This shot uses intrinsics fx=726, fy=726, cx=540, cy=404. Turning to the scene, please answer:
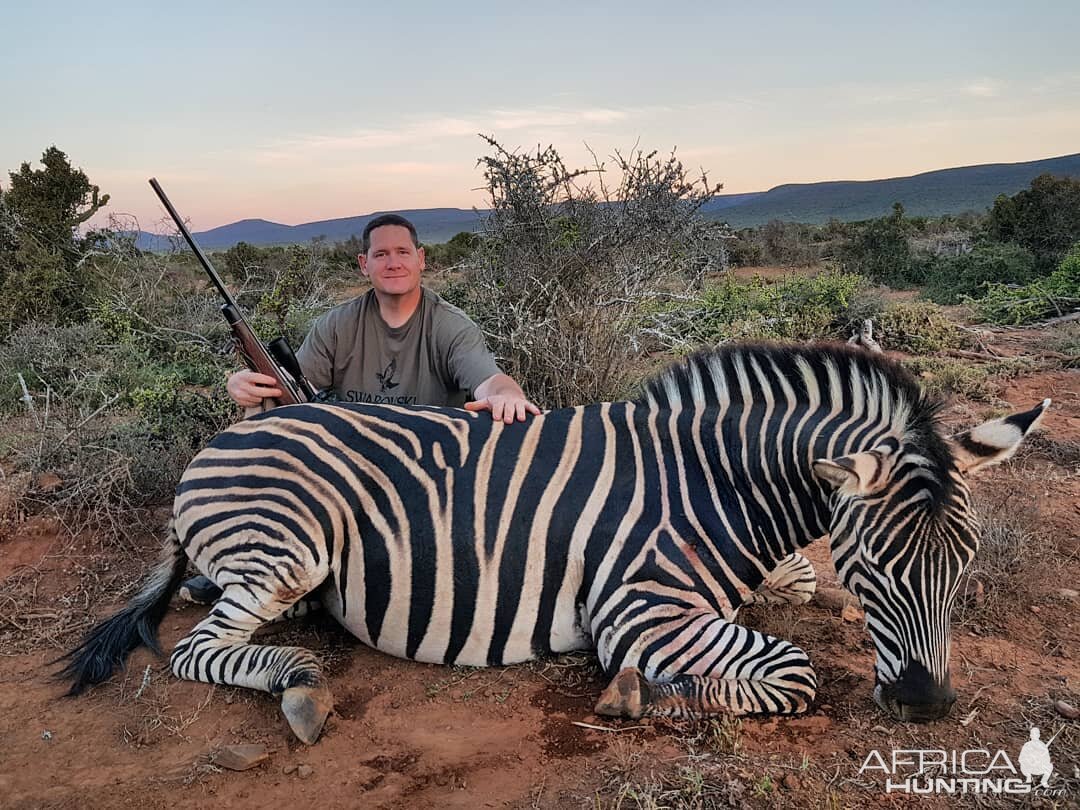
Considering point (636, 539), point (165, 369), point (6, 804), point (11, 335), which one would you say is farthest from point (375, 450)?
point (11, 335)

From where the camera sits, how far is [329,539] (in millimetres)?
3316

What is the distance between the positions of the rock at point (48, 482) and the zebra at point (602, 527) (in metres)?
1.87

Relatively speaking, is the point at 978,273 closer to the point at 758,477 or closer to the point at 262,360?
the point at 758,477

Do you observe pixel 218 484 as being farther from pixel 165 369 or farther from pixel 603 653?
pixel 165 369

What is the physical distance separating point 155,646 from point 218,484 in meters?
0.92

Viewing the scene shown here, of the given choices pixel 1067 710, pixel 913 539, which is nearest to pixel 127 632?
pixel 913 539

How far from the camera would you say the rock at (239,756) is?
2766mm

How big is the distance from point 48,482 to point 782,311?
9716 mm

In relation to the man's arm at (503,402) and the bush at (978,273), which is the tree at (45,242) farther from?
the bush at (978,273)

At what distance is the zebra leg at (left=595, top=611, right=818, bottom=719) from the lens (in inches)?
112

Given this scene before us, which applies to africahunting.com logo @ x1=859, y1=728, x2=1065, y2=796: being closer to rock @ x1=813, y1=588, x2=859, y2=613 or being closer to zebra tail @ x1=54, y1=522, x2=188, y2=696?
rock @ x1=813, y1=588, x2=859, y2=613

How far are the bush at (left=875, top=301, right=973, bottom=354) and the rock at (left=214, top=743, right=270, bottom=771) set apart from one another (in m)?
9.72

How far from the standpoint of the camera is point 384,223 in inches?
187

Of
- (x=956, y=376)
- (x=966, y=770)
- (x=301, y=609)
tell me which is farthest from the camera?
(x=956, y=376)
